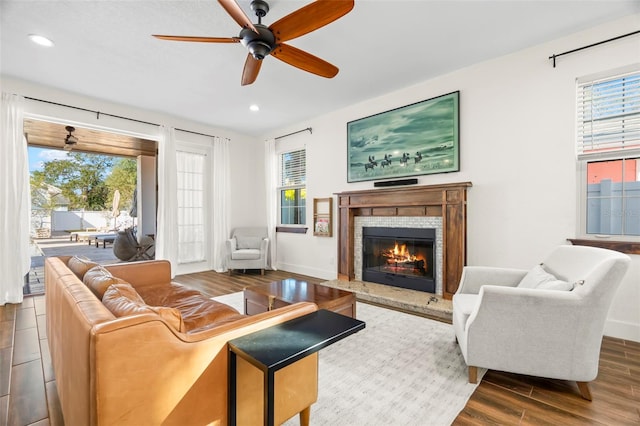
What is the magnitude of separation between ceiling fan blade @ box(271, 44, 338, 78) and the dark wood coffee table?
205cm

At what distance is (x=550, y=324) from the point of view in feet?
5.80

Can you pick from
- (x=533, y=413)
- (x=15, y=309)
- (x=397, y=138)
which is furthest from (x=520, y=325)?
(x=15, y=309)

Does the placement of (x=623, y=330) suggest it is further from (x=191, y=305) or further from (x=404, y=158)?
(x=191, y=305)

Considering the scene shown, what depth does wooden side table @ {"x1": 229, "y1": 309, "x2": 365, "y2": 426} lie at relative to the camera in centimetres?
98

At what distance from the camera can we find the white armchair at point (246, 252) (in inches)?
210

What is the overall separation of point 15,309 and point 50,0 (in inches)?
134

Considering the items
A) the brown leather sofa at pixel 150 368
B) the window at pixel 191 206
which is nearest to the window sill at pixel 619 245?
the brown leather sofa at pixel 150 368

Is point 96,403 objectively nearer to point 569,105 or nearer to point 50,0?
point 50,0

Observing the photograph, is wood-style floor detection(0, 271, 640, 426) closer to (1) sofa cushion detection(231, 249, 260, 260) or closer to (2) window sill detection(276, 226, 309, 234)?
(1) sofa cushion detection(231, 249, 260, 260)

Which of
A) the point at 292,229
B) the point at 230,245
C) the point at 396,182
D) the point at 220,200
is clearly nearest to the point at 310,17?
the point at 396,182

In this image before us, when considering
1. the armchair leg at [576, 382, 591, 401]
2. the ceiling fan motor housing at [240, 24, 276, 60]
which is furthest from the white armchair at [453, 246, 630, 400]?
the ceiling fan motor housing at [240, 24, 276, 60]

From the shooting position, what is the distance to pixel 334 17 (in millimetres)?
1901

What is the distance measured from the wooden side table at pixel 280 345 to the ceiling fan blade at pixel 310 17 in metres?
1.81

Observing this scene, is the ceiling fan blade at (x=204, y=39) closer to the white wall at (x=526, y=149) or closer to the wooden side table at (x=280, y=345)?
the wooden side table at (x=280, y=345)
